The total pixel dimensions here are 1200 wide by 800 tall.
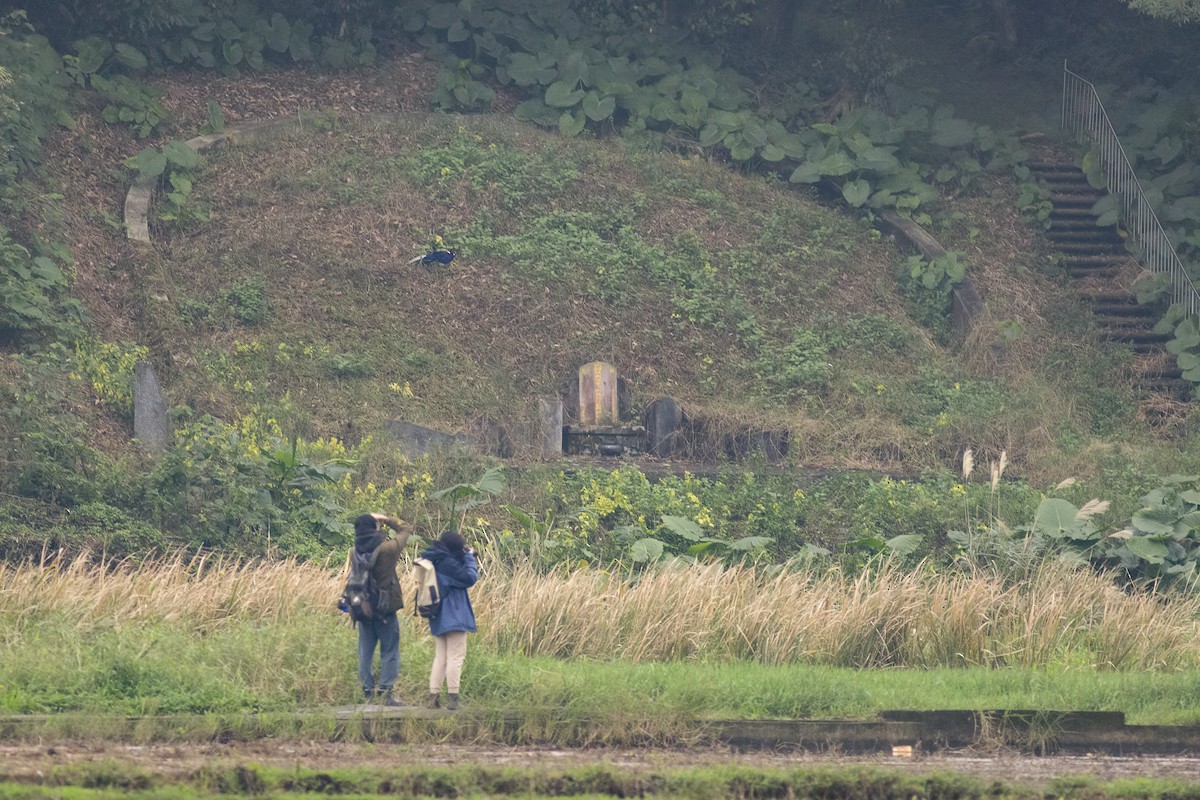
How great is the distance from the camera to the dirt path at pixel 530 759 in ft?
32.3

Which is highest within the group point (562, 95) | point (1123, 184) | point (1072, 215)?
point (562, 95)

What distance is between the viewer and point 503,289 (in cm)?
2262

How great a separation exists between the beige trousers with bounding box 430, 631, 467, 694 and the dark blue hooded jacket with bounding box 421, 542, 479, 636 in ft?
0.25

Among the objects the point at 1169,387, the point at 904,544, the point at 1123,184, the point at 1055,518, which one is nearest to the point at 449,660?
the point at 904,544

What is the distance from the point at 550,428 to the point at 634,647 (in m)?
6.62

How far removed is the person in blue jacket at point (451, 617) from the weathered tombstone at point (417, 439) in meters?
7.47

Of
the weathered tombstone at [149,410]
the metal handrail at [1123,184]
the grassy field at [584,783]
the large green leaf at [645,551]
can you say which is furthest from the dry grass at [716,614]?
the metal handrail at [1123,184]

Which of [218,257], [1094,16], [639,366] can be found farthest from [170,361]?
[1094,16]

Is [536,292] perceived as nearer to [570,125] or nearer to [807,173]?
[570,125]

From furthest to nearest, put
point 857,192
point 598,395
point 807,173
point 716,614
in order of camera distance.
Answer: point 807,173, point 857,192, point 598,395, point 716,614

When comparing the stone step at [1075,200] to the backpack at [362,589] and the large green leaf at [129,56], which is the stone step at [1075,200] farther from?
the backpack at [362,589]

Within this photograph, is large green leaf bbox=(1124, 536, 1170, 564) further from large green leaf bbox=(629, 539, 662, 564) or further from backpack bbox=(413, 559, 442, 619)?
backpack bbox=(413, 559, 442, 619)

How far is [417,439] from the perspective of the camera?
19250 millimetres

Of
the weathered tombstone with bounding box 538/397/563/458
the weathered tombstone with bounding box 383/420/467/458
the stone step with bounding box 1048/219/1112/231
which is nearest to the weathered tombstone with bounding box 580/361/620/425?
the weathered tombstone with bounding box 538/397/563/458
